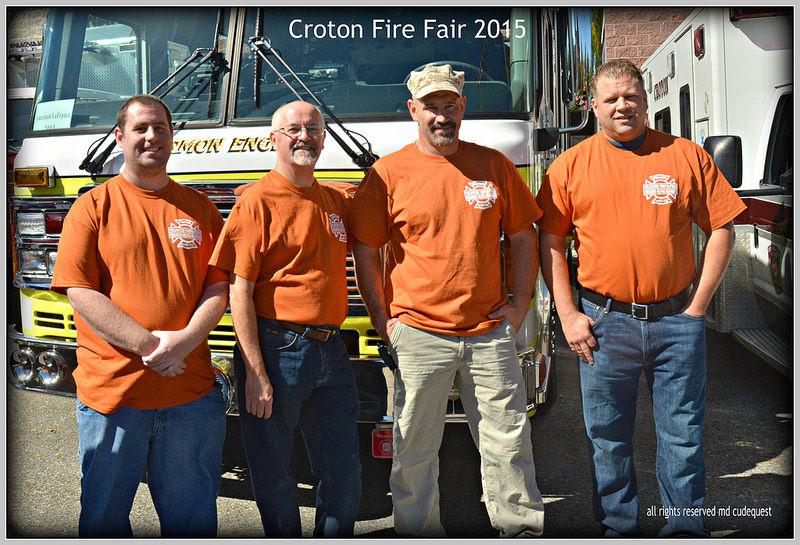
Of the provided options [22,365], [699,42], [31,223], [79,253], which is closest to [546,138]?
[79,253]

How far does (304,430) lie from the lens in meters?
3.18

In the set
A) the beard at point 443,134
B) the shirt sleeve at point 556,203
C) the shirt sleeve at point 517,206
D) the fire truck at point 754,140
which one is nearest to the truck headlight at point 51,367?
the beard at point 443,134

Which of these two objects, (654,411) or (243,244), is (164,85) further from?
(654,411)

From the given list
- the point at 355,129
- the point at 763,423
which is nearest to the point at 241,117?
the point at 355,129

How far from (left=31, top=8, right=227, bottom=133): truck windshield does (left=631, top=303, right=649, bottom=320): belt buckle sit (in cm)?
216

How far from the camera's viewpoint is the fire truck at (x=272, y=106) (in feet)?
12.3

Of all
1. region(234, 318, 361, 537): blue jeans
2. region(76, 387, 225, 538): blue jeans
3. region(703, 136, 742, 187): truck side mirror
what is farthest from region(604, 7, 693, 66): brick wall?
region(76, 387, 225, 538): blue jeans

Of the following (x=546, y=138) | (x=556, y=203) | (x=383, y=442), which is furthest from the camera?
(x=546, y=138)

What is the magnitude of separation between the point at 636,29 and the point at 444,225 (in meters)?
2.89

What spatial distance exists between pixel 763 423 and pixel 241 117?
148 inches

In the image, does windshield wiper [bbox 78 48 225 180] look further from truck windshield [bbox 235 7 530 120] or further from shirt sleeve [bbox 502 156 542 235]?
shirt sleeve [bbox 502 156 542 235]

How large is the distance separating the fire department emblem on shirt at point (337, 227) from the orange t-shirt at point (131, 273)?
484 millimetres

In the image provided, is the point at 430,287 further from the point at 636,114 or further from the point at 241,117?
the point at 241,117

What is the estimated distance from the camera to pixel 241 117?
3975 millimetres
